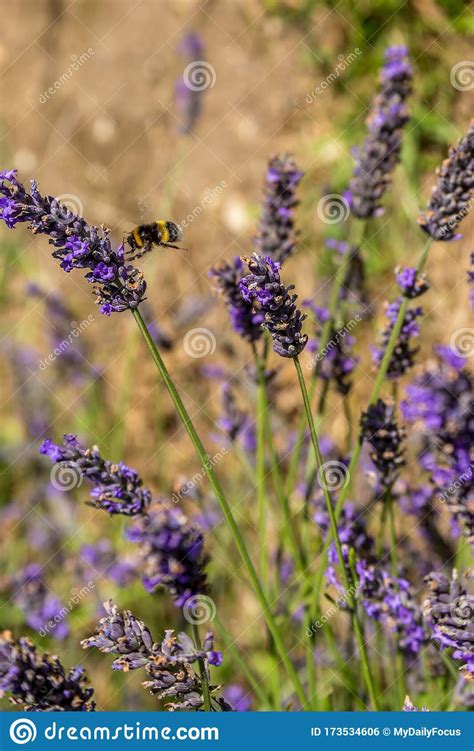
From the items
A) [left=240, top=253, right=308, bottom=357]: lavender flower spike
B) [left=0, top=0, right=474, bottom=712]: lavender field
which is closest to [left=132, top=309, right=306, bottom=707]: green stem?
[left=0, top=0, right=474, bottom=712]: lavender field

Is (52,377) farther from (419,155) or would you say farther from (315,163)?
(419,155)

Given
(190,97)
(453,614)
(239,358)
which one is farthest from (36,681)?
(190,97)

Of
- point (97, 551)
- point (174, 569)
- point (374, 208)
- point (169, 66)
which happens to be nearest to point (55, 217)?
point (174, 569)

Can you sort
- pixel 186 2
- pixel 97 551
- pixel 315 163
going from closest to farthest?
pixel 97 551, pixel 315 163, pixel 186 2

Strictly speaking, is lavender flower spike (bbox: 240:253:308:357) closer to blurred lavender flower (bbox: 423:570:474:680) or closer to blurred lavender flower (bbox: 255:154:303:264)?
blurred lavender flower (bbox: 423:570:474:680)

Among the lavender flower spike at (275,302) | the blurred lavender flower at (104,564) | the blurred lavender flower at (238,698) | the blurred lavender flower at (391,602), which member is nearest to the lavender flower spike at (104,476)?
the lavender flower spike at (275,302)
